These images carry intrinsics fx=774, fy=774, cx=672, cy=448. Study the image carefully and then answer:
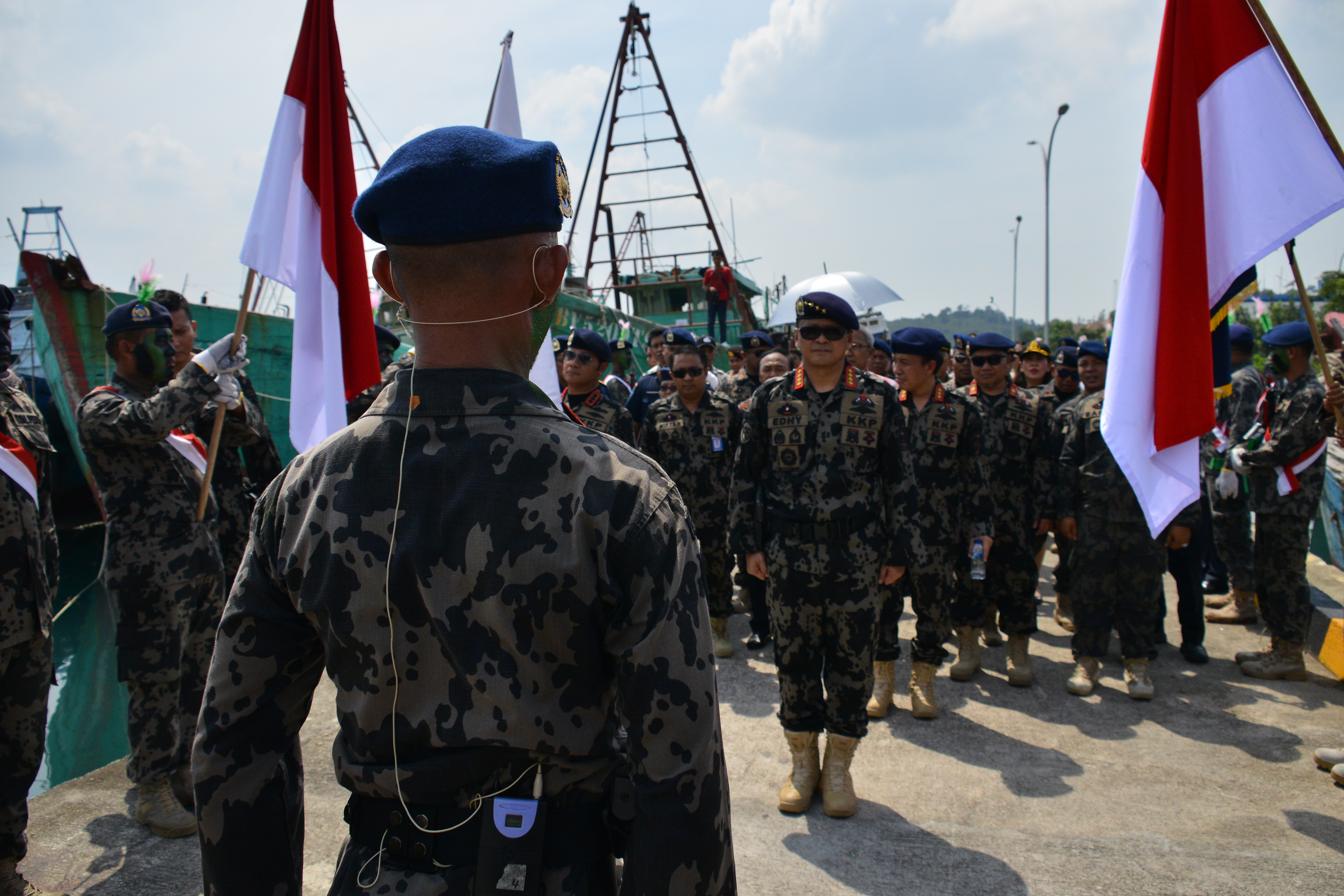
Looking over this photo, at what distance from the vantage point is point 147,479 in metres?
3.47

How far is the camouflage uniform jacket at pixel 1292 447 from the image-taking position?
4.81 meters

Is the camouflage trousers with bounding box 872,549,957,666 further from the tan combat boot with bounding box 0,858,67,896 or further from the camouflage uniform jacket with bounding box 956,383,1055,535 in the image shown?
the tan combat boot with bounding box 0,858,67,896

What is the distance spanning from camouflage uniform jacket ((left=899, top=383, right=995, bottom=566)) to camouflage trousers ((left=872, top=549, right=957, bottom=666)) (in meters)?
0.11

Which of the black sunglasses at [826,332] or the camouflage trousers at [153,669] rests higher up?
the black sunglasses at [826,332]

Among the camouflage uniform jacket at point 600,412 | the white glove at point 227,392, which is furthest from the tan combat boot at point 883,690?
the white glove at point 227,392

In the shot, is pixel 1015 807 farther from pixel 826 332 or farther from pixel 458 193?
pixel 458 193

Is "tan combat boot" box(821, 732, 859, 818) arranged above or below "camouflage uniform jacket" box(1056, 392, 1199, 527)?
below

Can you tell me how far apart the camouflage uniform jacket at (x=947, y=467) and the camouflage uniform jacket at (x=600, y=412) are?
199 centimetres

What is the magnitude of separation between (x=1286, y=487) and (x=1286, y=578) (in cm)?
68

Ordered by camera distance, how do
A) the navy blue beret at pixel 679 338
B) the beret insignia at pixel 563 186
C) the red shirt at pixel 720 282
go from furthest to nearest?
the red shirt at pixel 720 282 → the navy blue beret at pixel 679 338 → the beret insignia at pixel 563 186

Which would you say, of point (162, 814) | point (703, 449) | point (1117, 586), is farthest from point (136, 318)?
point (1117, 586)

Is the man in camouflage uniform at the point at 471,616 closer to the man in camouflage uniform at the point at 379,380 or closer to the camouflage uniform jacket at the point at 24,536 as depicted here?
the man in camouflage uniform at the point at 379,380

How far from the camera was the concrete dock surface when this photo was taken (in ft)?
9.90

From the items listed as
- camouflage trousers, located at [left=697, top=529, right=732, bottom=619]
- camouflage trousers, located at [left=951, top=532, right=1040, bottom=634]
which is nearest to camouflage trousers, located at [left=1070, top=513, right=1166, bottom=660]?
camouflage trousers, located at [left=951, top=532, right=1040, bottom=634]
